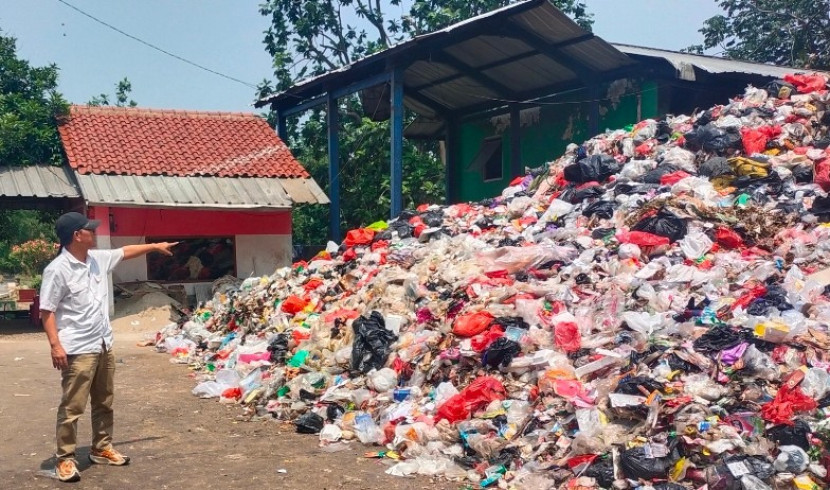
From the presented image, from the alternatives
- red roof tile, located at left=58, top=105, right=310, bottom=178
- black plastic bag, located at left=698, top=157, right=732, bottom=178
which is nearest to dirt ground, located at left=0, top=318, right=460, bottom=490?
black plastic bag, located at left=698, top=157, right=732, bottom=178

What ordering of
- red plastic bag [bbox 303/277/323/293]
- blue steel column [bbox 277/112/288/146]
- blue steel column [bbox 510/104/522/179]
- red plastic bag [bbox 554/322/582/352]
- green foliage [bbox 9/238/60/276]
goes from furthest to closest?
green foliage [bbox 9/238/60/276] → blue steel column [bbox 277/112/288/146] → blue steel column [bbox 510/104/522/179] → red plastic bag [bbox 303/277/323/293] → red plastic bag [bbox 554/322/582/352]

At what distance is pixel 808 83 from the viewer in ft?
30.6

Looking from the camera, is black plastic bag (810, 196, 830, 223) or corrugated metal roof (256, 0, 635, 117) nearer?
black plastic bag (810, 196, 830, 223)

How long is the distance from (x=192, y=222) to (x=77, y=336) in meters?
9.07

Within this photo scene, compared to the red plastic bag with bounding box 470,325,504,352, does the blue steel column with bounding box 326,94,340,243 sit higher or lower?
higher

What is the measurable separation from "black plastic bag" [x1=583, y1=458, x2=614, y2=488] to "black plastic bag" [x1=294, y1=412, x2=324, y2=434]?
7.05ft

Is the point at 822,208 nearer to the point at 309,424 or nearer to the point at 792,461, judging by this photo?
the point at 792,461

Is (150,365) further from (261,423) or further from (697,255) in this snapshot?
(697,255)

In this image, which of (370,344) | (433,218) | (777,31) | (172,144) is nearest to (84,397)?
(370,344)

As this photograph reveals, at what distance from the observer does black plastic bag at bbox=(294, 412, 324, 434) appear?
5281 millimetres

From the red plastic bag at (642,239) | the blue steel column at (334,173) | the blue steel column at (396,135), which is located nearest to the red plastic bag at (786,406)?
the red plastic bag at (642,239)

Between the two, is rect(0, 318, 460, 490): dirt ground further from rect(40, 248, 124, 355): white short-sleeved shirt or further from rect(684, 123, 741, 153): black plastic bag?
rect(684, 123, 741, 153): black plastic bag

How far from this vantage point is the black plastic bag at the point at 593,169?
8.84 m

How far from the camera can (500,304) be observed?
5926 mm
